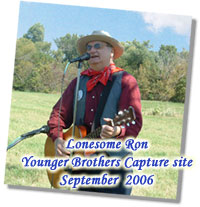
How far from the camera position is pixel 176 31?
2760 mm

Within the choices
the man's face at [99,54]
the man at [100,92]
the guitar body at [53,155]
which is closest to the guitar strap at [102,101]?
the man at [100,92]

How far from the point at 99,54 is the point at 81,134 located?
0.68 metres

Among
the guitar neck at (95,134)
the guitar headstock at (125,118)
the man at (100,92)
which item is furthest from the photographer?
the man at (100,92)

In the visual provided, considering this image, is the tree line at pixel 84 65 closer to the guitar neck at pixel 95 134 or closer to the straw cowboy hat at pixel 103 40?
the straw cowboy hat at pixel 103 40

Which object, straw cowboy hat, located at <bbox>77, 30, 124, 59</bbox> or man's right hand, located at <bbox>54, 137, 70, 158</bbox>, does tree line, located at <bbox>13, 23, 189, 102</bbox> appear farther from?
man's right hand, located at <bbox>54, 137, 70, 158</bbox>

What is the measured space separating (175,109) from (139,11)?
933 mm

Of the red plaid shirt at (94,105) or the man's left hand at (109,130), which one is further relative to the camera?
the red plaid shirt at (94,105)

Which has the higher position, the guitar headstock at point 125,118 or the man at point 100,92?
the man at point 100,92

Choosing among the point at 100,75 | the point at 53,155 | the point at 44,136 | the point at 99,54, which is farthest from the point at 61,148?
the point at 99,54

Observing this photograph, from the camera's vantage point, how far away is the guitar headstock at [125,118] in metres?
2.24
